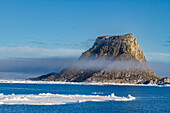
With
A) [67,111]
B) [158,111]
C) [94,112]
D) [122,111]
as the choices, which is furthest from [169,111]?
[67,111]

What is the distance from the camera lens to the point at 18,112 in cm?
4969

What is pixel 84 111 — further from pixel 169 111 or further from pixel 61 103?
pixel 169 111

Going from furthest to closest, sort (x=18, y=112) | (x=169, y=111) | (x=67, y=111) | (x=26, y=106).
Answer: (x=169, y=111) < (x=26, y=106) < (x=67, y=111) < (x=18, y=112)

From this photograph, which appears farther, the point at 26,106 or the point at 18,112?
the point at 26,106

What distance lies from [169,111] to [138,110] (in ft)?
23.6

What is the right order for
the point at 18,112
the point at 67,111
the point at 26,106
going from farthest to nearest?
1. the point at 26,106
2. the point at 67,111
3. the point at 18,112

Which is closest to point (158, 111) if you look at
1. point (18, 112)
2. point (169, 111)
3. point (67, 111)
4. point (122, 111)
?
point (169, 111)

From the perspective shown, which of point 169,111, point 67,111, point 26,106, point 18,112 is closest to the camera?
point 18,112

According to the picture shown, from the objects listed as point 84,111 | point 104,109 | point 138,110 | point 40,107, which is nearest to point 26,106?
point 40,107

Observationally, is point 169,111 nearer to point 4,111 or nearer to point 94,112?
point 94,112

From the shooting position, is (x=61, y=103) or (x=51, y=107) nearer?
(x=51, y=107)

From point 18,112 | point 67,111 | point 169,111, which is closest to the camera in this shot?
point 18,112

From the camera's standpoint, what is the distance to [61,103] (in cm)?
6297

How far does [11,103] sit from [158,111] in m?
30.6
